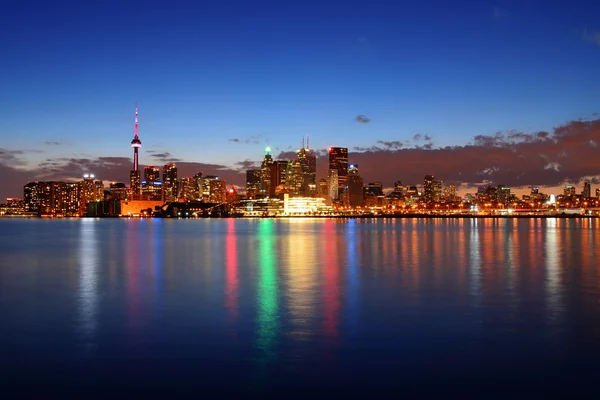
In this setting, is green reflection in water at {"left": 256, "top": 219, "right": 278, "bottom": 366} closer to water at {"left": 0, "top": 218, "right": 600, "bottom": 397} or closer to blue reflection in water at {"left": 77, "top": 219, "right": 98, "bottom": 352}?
water at {"left": 0, "top": 218, "right": 600, "bottom": 397}

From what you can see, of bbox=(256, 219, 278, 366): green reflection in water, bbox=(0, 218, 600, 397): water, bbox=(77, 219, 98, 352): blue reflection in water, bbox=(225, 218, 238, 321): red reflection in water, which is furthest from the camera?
bbox=(225, 218, 238, 321): red reflection in water

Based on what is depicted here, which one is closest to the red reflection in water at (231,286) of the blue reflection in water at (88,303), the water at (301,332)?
the water at (301,332)

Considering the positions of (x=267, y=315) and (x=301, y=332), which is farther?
(x=267, y=315)

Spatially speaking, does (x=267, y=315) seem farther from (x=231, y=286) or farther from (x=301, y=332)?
Result: (x=231, y=286)

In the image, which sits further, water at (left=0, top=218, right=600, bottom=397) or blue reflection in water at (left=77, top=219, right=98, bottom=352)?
blue reflection in water at (left=77, top=219, right=98, bottom=352)

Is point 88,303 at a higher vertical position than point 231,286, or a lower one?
higher

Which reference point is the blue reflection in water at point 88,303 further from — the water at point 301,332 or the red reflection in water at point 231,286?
the red reflection in water at point 231,286

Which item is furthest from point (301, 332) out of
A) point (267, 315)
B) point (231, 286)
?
point (231, 286)

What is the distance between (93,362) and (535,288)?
19425 millimetres

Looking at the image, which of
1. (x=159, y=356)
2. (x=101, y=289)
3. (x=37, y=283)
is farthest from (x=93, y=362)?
(x=37, y=283)

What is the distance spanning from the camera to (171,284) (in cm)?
2650

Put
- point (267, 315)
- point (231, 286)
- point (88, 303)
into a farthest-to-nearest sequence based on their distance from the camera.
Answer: point (231, 286), point (88, 303), point (267, 315)

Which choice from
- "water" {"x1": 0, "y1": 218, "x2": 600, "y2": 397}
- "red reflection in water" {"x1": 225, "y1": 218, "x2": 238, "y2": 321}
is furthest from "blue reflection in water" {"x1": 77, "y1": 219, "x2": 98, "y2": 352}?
"red reflection in water" {"x1": 225, "y1": 218, "x2": 238, "y2": 321}

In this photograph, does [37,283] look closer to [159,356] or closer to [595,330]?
[159,356]
